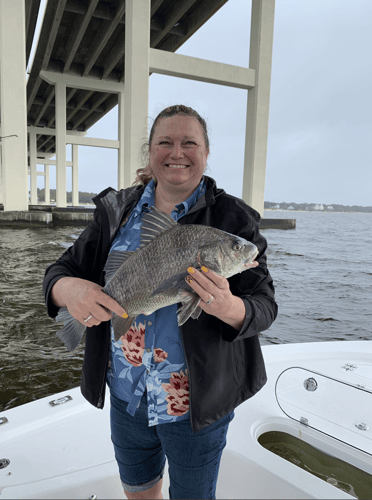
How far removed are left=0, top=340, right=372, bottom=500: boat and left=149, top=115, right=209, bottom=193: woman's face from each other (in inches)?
69.1

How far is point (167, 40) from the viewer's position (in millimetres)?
23391

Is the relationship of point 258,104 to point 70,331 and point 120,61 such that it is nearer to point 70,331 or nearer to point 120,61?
point 120,61

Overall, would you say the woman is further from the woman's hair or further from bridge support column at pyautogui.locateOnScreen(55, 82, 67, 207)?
bridge support column at pyautogui.locateOnScreen(55, 82, 67, 207)

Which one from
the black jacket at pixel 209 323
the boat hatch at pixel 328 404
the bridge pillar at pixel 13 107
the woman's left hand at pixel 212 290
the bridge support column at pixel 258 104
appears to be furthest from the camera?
the bridge support column at pixel 258 104

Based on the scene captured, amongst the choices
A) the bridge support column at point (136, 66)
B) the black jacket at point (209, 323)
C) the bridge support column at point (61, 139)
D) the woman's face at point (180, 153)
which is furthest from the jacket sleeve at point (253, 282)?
the bridge support column at point (61, 139)

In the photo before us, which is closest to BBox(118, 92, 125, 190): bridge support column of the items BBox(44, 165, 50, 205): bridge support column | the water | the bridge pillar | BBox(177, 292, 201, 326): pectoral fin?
the bridge pillar

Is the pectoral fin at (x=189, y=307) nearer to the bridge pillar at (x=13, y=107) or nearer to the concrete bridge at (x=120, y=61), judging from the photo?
the concrete bridge at (x=120, y=61)

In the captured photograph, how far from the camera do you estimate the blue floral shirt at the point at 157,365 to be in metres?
1.48

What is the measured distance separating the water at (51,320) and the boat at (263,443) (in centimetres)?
164

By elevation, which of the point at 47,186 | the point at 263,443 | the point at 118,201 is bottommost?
the point at 263,443

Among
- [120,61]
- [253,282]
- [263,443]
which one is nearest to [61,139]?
[120,61]

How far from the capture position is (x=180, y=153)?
1.52m

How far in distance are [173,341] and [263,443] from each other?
1.79 m

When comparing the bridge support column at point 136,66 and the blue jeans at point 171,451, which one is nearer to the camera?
the blue jeans at point 171,451
